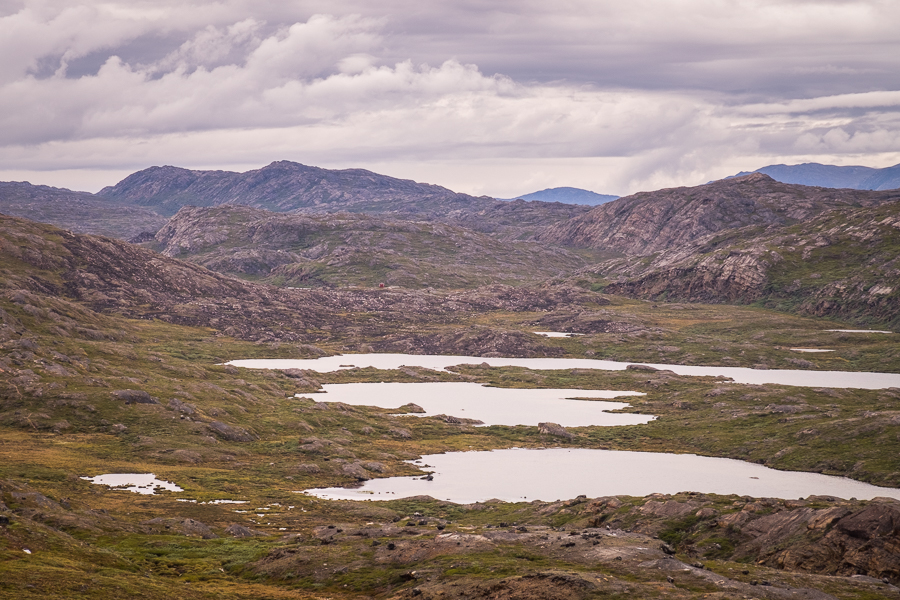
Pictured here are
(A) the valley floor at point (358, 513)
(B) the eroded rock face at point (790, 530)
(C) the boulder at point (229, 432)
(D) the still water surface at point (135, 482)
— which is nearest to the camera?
(A) the valley floor at point (358, 513)

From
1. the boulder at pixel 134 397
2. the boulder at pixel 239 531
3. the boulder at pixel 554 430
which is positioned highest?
the boulder at pixel 134 397

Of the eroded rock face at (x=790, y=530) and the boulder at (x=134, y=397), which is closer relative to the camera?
the eroded rock face at (x=790, y=530)

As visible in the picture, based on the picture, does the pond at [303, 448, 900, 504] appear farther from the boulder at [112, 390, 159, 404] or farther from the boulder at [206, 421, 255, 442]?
the boulder at [112, 390, 159, 404]

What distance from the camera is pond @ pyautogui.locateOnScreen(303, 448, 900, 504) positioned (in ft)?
400

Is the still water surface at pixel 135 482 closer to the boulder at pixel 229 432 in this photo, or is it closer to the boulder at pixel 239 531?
the boulder at pixel 239 531

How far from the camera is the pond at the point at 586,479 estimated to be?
12194cm

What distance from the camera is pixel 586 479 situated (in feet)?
445

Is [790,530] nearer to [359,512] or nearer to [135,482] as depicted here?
[359,512]

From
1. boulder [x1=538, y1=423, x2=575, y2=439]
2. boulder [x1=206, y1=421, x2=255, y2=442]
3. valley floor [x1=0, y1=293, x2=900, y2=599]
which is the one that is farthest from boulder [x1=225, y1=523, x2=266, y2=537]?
boulder [x1=538, y1=423, x2=575, y2=439]

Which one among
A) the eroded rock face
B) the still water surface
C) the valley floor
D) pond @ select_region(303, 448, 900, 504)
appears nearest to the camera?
the valley floor

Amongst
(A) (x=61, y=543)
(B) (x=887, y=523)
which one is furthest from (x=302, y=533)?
(B) (x=887, y=523)

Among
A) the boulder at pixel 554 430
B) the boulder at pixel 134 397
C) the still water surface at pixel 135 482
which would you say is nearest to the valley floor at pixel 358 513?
the boulder at pixel 134 397

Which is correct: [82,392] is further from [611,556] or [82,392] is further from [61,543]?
[611,556]

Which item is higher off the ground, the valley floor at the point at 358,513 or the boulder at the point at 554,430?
the valley floor at the point at 358,513
